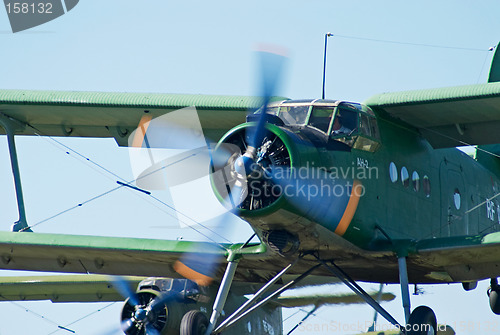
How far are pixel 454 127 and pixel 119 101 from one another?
6286 mm

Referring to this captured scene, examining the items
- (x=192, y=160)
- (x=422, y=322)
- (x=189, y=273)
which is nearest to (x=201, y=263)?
(x=189, y=273)

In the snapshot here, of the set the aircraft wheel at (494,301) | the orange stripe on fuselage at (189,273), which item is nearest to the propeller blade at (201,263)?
the orange stripe on fuselage at (189,273)

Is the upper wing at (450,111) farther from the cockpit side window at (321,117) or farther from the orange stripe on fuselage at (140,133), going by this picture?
the orange stripe on fuselage at (140,133)

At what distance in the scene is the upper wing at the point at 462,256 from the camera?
15.4m

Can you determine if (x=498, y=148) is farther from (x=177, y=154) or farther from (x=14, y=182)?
(x=14, y=182)

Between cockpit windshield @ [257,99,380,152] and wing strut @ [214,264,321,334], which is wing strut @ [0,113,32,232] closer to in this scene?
wing strut @ [214,264,321,334]

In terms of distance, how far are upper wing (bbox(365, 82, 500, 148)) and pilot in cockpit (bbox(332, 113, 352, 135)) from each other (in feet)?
4.21

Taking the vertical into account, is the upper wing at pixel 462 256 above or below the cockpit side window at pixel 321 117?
below

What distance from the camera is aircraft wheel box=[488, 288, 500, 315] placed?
60.3ft

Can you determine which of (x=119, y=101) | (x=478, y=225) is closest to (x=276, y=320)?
(x=478, y=225)

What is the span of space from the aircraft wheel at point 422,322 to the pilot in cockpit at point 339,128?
122 inches

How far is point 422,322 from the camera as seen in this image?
49.5 ft

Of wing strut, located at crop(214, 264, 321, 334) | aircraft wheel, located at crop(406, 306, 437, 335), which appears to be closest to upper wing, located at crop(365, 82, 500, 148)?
wing strut, located at crop(214, 264, 321, 334)

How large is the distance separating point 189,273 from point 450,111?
591 centimetres
